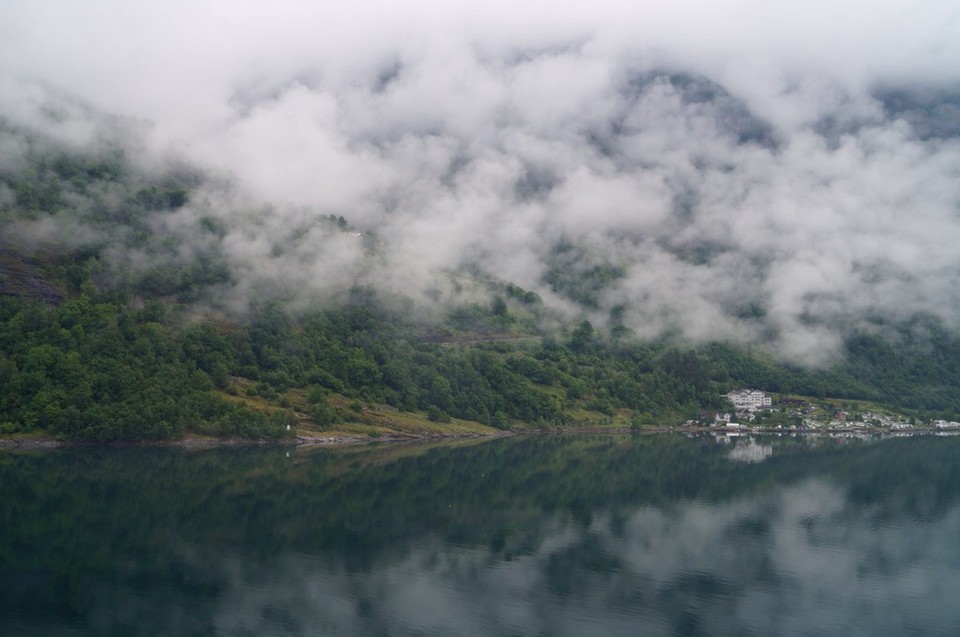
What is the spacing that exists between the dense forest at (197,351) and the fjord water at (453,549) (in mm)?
11083

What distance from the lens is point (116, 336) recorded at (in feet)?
359

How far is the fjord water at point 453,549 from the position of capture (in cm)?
3875

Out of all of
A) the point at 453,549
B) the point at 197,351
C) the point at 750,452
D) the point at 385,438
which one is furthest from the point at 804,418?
the point at 453,549

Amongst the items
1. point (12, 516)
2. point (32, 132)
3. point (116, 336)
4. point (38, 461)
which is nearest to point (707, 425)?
point (116, 336)

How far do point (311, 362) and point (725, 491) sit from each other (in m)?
76.6

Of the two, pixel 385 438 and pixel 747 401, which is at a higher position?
pixel 747 401

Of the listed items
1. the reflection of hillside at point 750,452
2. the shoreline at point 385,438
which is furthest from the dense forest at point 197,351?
the reflection of hillside at point 750,452

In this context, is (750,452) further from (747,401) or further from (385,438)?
(747,401)

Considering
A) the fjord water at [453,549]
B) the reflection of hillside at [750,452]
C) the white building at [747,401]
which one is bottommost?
the fjord water at [453,549]

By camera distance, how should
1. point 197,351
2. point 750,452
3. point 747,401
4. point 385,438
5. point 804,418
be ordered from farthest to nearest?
point 747,401
point 804,418
point 750,452
point 385,438
point 197,351

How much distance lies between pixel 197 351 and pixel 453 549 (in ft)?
264

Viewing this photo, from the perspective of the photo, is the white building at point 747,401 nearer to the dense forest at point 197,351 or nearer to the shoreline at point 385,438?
the dense forest at point 197,351

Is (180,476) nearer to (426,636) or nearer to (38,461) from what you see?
(38,461)

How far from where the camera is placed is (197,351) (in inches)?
4734
